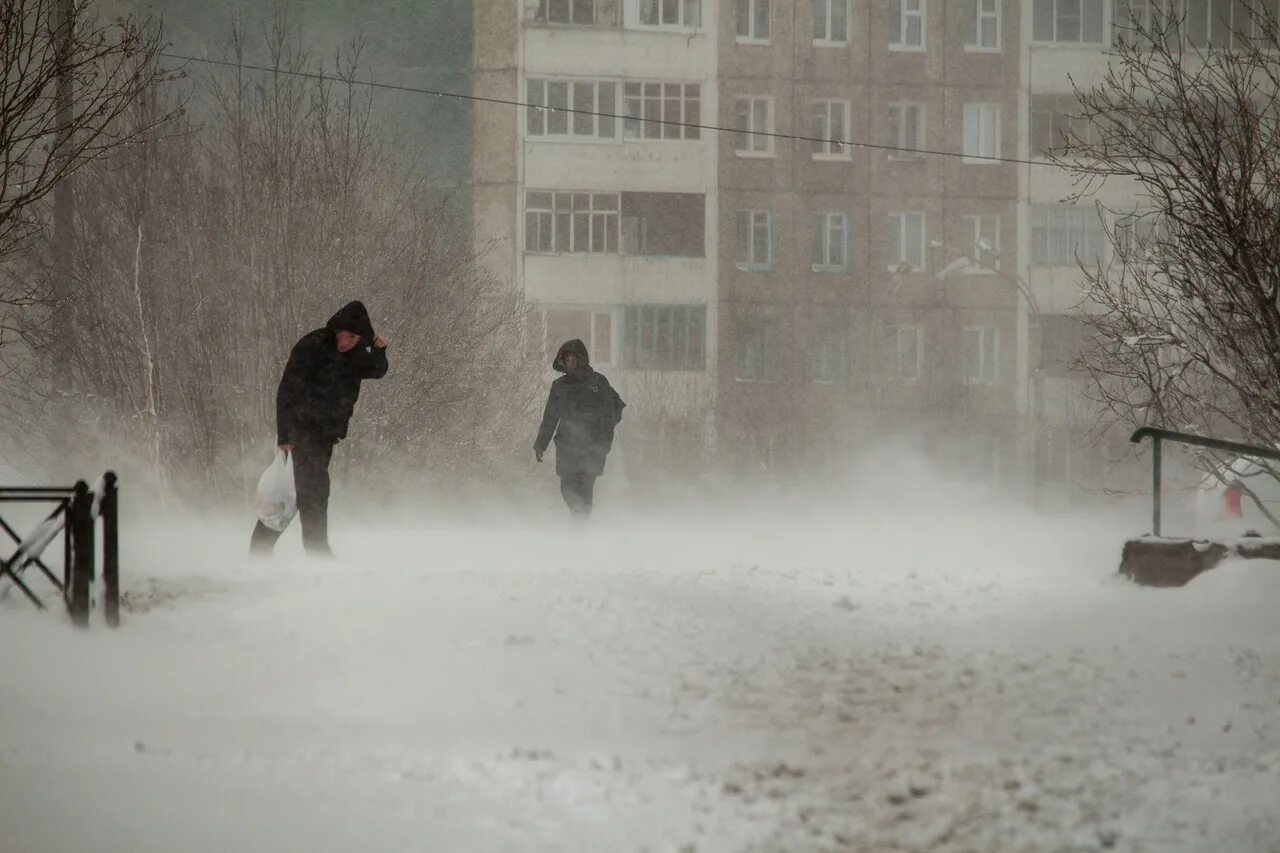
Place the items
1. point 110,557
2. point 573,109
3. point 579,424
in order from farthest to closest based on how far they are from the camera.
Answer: point 573,109 → point 579,424 → point 110,557

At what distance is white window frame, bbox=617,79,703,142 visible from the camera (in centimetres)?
4838

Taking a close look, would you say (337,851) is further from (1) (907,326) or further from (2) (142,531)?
(1) (907,326)

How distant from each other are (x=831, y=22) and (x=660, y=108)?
21.0 ft

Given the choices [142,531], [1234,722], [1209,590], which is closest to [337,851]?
[1234,722]

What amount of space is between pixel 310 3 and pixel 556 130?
7.91 metres

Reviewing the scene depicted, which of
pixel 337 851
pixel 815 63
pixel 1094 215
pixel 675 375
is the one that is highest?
pixel 815 63

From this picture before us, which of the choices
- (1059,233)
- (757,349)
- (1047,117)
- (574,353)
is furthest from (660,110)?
(574,353)

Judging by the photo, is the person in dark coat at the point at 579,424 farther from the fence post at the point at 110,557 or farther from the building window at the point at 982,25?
the building window at the point at 982,25

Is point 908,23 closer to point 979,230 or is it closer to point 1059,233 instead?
point 979,230

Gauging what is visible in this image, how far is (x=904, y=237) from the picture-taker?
172 feet

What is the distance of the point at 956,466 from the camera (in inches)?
1940

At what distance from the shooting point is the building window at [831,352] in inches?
1987

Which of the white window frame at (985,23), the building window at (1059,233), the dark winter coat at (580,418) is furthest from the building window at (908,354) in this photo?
the dark winter coat at (580,418)

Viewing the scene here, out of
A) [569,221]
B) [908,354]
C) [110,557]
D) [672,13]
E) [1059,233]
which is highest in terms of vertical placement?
[672,13]
